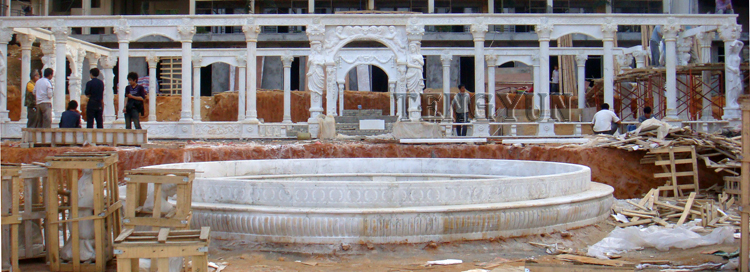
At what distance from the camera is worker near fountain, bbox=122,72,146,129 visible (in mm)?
13773

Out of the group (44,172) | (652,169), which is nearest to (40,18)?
(44,172)

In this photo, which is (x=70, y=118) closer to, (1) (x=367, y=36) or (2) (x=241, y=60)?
(1) (x=367, y=36)

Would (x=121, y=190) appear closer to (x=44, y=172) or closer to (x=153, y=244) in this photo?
(x=44, y=172)

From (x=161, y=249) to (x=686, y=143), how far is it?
982cm

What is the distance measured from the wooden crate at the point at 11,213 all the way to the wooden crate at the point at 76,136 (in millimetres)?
7385

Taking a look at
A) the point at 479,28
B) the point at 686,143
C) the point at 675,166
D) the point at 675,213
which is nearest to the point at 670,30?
the point at 479,28

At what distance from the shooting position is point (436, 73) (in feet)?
119

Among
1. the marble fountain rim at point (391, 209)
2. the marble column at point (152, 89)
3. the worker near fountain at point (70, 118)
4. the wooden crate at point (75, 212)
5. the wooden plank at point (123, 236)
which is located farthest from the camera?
the marble column at point (152, 89)

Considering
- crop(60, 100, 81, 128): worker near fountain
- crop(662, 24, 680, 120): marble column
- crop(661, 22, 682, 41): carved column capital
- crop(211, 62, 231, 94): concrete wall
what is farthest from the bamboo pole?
crop(211, 62, 231, 94): concrete wall

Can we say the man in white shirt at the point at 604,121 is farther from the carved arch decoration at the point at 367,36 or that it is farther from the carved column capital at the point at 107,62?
the carved column capital at the point at 107,62

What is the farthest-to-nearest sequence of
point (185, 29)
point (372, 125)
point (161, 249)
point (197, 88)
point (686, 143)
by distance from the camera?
point (197, 88) → point (372, 125) → point (185, 29) → point (686, 143) → point (161, 249)

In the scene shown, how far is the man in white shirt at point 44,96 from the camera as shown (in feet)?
43.7

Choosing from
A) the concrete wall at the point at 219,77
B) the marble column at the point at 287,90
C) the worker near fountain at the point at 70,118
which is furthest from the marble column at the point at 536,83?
the concrete wall at the point at 219,77

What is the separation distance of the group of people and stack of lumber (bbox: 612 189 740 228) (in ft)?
33.2
